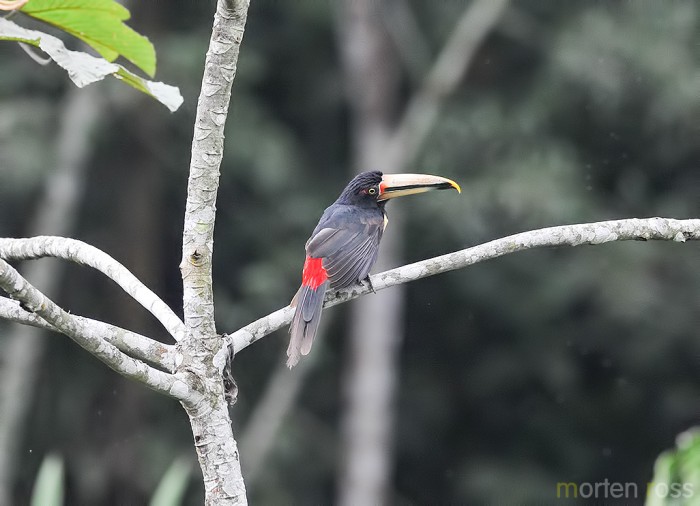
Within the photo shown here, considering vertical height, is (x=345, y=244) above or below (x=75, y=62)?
above

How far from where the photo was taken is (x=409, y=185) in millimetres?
4281

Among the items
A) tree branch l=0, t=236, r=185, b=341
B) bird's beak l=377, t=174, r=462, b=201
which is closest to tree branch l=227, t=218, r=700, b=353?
tree branch l=0, t=236, r=185, b=341

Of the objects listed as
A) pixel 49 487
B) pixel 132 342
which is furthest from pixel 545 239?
pixel 49 487

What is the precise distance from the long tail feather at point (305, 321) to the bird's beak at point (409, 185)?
2.23ft

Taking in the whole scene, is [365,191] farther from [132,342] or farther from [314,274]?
[132,342]

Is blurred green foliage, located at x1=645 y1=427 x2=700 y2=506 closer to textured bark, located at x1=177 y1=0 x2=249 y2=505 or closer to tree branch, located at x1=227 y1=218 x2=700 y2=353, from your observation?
tree branch, located at x1=227 y1=218 x2=700 y2=353

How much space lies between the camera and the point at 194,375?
2.29 metres

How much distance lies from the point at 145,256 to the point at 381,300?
2.02 m

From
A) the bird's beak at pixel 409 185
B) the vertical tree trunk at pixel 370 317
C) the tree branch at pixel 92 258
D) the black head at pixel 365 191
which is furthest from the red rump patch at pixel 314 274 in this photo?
the vertical tree trunk at pixel 370 317

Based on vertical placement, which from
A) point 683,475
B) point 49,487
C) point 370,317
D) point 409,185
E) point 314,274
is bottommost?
point 49,487

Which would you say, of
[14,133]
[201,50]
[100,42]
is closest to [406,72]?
[201,50]

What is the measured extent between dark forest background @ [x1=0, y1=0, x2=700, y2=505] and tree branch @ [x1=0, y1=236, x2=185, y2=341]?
15.1 feet

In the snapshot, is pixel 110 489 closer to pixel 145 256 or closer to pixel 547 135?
pixel 145 256

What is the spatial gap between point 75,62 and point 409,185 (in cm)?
231
